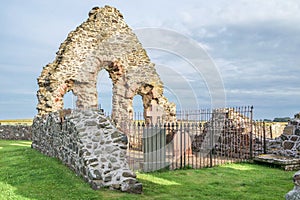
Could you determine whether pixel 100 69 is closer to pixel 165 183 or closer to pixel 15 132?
pixel 15 132

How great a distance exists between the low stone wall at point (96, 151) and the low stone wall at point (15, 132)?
1595 centimetres

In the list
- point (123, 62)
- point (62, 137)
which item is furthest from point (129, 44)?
point (62, 137)

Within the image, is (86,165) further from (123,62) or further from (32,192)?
(123,62)

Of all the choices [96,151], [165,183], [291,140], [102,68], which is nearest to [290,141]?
[291,140]

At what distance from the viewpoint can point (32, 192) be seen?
7.43 m

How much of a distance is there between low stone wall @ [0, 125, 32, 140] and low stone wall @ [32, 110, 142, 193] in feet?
52.3

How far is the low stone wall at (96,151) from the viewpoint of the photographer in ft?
24.4

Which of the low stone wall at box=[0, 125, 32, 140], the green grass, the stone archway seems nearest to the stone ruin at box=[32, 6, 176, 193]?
the stone archway

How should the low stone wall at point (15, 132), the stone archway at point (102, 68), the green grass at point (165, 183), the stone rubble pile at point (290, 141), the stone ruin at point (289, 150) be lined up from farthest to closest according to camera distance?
the low stone wall at point (15, 132), the stone archway at point (102, 68), the stone rubble pile at point (290, 141), the stone ruin at point (289, 150), the green grass at point (165, 183)

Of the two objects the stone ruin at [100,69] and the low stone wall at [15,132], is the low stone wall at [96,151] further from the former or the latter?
the low stone wall at [15,132]

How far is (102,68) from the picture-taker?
19.9m

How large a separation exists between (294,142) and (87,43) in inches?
513

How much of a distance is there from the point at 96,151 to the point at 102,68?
12.4m

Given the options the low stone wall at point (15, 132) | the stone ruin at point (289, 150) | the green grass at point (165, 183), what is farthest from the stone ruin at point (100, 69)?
the low stone wall at point (15, 132)
